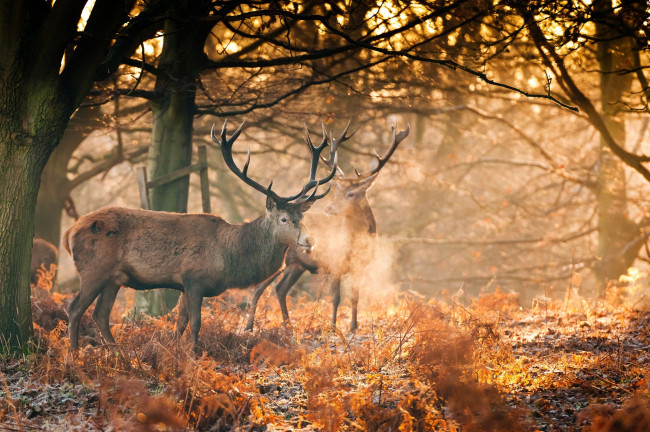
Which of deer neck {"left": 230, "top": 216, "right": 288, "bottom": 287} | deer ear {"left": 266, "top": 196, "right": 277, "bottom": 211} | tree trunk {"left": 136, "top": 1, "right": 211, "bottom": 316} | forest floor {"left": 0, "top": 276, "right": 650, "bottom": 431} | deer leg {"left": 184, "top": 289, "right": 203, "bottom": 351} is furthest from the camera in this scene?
tree trunk {"left": 136, "top": 1, "right": 211, "bottom": 316}

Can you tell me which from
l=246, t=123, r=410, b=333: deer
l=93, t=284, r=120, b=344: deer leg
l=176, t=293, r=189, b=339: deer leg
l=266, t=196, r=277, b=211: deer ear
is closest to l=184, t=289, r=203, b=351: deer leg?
l=176, t=293, r=189, b=339: deer leg

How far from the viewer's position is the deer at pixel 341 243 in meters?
10.5

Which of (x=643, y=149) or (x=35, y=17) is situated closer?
(x=35, y=17)

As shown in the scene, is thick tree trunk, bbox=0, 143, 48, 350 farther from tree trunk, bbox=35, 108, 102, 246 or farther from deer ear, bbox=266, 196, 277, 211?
tree trunk, bbox=35, 108, 102, 246

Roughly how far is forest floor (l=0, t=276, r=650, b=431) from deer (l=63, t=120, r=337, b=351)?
1.35 feet

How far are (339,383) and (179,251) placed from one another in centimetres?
318

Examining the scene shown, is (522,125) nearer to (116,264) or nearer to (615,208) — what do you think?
(615,208)

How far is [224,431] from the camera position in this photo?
4.98 metres

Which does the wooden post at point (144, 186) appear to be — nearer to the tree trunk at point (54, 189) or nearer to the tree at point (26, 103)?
the tree at point (26, 103)

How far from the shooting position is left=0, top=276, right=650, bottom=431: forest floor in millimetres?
4898

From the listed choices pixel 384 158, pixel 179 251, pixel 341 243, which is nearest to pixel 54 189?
pixel 341 243

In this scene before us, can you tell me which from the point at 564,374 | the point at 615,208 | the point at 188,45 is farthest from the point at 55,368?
the point at 615,208

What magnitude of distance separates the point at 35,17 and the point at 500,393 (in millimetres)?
6088

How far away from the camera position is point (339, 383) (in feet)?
18.8
